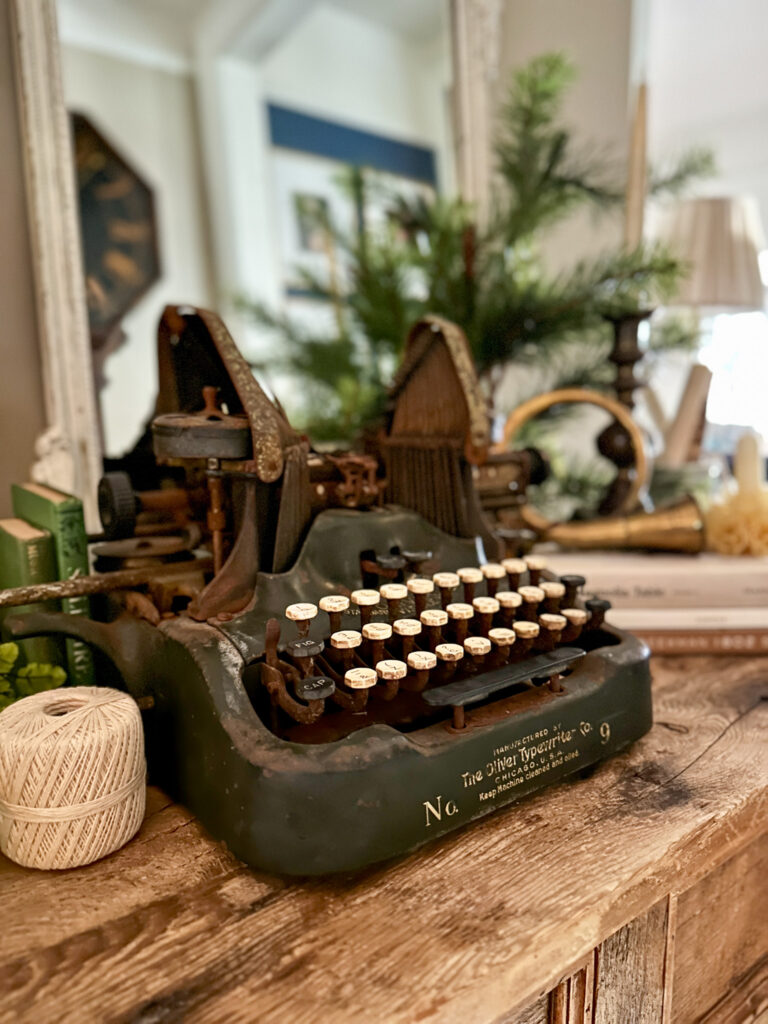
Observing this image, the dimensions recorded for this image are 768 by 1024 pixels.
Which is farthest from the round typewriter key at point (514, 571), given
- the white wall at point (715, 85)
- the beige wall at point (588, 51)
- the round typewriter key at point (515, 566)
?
the white wall at point (715, 85)

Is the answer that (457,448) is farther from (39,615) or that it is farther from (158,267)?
(158,267)

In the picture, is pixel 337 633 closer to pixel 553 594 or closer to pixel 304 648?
pixel 304 648

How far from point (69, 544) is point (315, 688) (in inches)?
16.8

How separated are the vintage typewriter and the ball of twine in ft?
0.22

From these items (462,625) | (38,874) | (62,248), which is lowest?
(38,874)

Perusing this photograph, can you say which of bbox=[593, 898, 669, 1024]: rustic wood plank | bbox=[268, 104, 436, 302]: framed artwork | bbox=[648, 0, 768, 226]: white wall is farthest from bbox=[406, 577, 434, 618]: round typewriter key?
bbox=[648, 0, 768, 226]: white wall

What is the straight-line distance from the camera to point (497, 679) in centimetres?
72

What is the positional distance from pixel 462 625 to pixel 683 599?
55 centimetres

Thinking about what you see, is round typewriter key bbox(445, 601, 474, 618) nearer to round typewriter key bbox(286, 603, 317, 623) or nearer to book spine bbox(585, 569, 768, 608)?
round typewriter key bbox(286, 603, 317, 623)

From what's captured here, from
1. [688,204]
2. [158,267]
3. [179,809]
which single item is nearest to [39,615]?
[179,809]

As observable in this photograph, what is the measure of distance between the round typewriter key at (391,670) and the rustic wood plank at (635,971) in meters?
0.29

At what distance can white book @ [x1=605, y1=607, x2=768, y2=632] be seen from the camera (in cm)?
113

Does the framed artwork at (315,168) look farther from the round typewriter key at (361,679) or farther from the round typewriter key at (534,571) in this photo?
the round typewriter key at (361,679)

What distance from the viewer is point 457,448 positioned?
0.92 m
